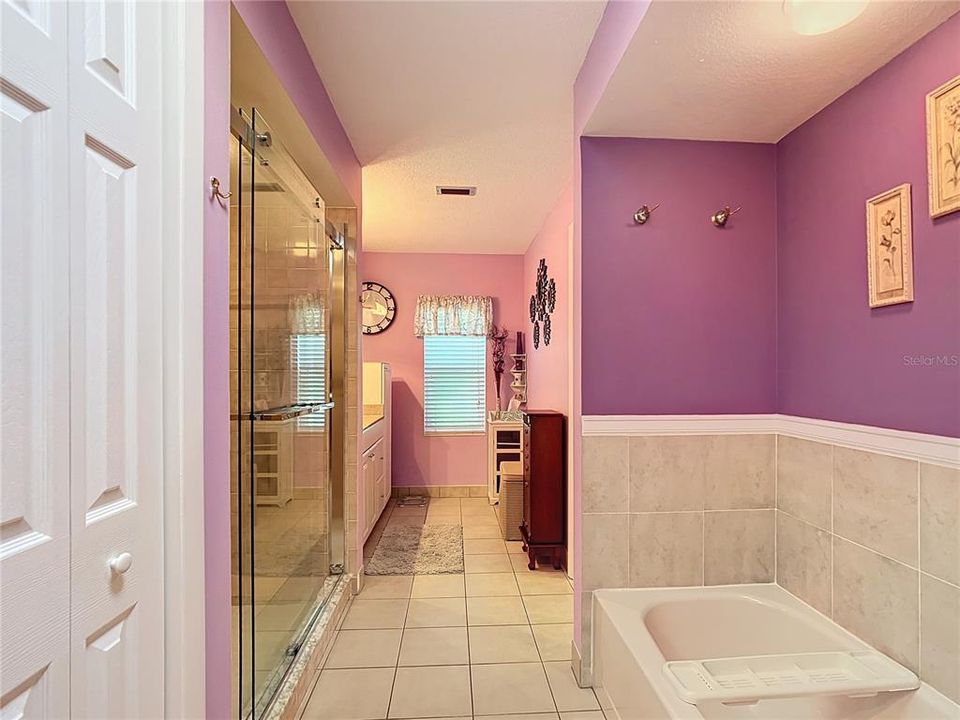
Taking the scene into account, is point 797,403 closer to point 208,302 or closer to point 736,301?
point 736,301

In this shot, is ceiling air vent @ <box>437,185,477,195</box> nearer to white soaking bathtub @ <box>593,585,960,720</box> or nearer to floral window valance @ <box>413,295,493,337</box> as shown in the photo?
floral window valance @ <box>413,295,493,337</box>

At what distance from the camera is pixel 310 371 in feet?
7.43

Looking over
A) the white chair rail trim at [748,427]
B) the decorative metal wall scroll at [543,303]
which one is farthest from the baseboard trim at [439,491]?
the white chair rail trim at [748,427]

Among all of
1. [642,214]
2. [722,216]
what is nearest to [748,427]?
[722,216]

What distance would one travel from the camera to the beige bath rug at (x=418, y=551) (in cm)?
316

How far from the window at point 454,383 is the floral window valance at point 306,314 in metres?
2.63

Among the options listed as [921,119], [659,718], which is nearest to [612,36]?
[921,119]

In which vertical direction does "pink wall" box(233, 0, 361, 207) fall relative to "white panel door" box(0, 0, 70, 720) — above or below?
above

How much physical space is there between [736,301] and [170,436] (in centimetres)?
208

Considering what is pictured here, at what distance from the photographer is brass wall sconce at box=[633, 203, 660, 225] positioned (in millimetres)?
2018

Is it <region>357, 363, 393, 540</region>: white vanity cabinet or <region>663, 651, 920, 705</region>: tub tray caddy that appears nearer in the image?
<region>663, 651, 920, 705</region>: tub tray caddy

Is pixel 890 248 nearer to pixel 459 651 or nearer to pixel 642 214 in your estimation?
pixel 642 214

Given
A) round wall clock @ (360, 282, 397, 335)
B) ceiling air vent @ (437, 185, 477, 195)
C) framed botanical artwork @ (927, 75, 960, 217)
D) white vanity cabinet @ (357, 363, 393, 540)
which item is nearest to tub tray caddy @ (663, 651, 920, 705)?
framed botanical artwork @ (927, 75, 960, 217)

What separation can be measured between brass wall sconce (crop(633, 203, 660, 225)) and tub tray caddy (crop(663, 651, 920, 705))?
5.27 ft
